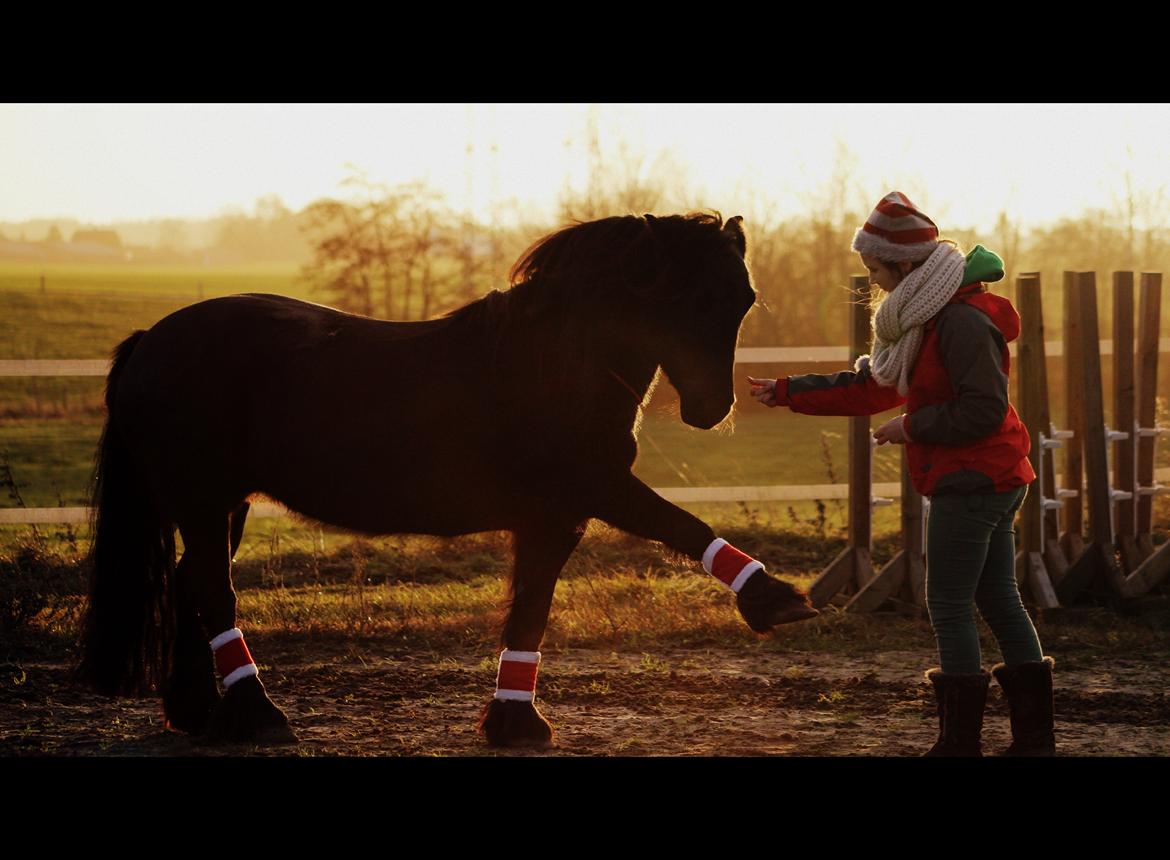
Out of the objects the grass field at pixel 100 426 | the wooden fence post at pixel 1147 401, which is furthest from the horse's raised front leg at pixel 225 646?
the wooden fence post at pixel 1147 401

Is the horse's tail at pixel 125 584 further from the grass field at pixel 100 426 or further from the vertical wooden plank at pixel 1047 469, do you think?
the vertical wooden plank at pixel 1047 469

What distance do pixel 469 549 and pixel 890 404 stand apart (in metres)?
5.62

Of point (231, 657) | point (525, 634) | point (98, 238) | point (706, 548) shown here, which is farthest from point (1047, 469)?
point (98, 238)

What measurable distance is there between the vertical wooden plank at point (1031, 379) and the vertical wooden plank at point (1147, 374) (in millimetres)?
1541

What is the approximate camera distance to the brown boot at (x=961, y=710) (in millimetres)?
4297

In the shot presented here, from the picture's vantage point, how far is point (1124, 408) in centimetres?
854

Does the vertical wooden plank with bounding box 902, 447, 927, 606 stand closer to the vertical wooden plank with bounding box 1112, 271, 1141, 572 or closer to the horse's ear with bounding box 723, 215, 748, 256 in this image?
the vertical wooden plank with bounding box 1112, 271, 1141, 572

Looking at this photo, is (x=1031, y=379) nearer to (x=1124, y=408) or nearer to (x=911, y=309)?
(x=1124, y=408)

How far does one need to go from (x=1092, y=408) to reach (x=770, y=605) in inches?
179

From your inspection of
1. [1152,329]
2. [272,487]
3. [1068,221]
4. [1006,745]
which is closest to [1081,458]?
[1152,329]

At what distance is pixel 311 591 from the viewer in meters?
8.52

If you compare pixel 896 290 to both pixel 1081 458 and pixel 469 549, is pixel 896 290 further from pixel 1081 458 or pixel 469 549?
pixel 469 549

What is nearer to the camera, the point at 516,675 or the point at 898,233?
the point at 898,233

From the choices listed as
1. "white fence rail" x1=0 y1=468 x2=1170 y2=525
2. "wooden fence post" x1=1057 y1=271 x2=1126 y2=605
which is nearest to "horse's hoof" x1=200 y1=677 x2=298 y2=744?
"white fence rail" x1=0 y1=468 x2=1170 y2=525
